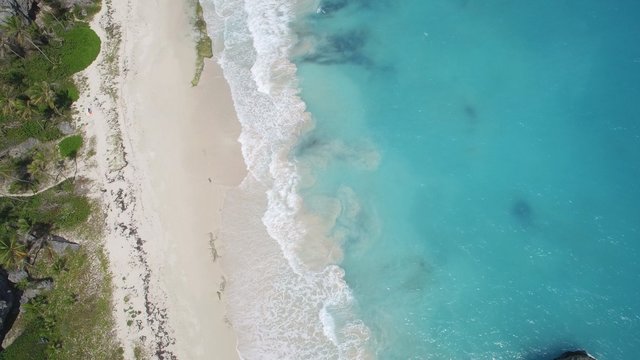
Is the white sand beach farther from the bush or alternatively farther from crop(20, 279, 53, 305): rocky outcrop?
crop(20, 279, 53, 305): rocky outcrop

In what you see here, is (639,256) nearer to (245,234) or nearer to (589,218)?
(589,218)

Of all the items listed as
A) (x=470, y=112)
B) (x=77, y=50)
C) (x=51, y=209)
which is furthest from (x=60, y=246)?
(x=470, y=112)

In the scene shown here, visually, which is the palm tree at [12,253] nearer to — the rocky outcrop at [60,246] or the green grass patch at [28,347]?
the rocky outcrop at [60,246]

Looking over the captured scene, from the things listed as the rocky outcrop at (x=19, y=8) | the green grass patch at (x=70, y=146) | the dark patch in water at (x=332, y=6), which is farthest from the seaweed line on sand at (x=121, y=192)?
the dark patch in water at (x=332, y=6)

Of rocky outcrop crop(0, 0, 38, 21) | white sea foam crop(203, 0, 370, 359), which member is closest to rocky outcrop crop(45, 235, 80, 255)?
white sea foam crop(203, 0, 370, 359)

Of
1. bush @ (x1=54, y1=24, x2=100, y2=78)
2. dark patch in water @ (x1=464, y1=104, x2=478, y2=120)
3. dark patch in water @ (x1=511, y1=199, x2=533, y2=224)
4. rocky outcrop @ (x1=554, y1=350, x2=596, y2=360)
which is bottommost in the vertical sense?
rocky outcrop @ (x1=554, y1=350, x2=596, y2=360)

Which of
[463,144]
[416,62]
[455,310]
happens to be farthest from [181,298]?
[416,62]
